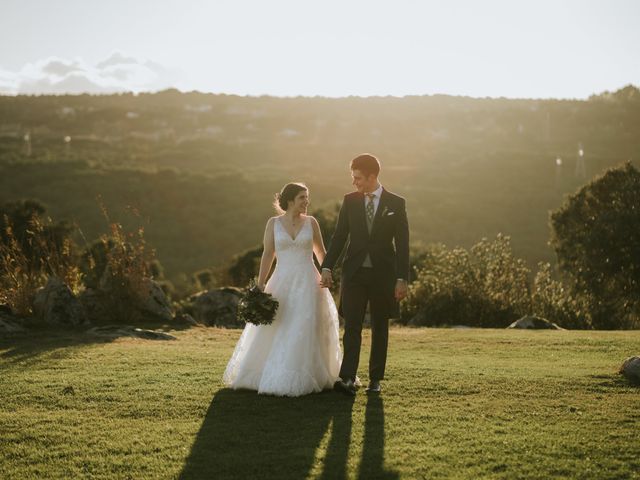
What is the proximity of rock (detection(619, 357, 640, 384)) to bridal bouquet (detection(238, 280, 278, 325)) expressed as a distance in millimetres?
4207

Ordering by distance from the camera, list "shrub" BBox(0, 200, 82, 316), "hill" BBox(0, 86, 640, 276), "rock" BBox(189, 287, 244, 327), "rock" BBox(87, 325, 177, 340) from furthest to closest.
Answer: "hill" BBox(0, 86, 640, 276), "rock" BBox(189, 287, 244, 327), "shrub" BBox(0, 200, 82, 316), "rock" BBox(87, 325, 177, 340)

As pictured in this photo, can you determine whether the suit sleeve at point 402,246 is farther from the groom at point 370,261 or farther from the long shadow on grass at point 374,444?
the long shadow on grass at point 374,444

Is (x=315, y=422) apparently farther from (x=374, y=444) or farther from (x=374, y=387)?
(x=374, y=387)

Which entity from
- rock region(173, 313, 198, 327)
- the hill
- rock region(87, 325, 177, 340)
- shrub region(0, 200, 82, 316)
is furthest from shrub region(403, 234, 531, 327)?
the hill

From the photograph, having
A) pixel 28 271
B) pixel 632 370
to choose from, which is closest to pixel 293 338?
pixel 632 370

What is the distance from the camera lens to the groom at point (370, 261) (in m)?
7.71

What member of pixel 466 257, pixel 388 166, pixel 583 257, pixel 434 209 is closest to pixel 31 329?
pixel 466 257

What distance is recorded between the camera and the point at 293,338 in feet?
25.7

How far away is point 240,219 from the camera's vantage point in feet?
192

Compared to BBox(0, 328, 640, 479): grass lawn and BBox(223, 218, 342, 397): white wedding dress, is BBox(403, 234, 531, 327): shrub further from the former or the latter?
BBox(223, 218, 342, 397): white wedding dress

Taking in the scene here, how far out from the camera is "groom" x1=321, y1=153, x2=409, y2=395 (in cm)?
→ 771

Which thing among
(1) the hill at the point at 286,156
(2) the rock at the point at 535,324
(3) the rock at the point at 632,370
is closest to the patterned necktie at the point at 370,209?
(3) the rock at the point at 632,370

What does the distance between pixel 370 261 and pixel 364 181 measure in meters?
0.82

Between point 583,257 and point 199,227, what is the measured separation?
3854 centimetres
